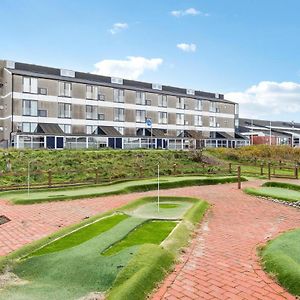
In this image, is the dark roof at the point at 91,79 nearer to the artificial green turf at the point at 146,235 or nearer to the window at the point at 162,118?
the window at the point at 162,118

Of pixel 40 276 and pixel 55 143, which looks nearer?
pixel 40 276

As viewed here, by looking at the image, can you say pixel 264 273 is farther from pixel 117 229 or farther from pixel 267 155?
pixel 267 155

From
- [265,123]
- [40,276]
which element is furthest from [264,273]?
[265,123]

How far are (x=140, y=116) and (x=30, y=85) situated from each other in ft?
61.7

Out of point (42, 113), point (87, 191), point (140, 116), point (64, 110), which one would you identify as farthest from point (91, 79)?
point (87, 191)

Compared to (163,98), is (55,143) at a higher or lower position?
lower

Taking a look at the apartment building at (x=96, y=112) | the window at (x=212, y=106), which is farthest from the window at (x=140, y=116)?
the window at (x=212, y=106)

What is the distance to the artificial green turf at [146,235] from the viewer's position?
29.9 ft

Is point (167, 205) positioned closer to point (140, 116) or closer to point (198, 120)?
point (140, 116)

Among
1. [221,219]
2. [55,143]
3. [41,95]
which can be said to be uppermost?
[41,95]

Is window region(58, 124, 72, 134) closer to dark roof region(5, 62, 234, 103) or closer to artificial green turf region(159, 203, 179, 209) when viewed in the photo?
dark roof region(5, 62, 234, 103)

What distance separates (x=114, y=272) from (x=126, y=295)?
3.75 ft

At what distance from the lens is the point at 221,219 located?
540 inches

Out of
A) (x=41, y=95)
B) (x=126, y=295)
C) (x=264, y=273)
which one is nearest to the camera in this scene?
(x=126, y=295)
